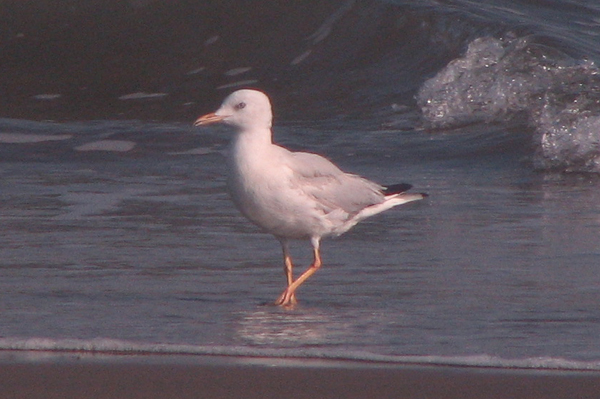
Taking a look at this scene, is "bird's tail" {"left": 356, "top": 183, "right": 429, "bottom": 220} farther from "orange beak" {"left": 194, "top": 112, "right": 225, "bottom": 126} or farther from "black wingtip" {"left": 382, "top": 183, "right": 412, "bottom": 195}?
"orange beak" {"left": 194, "top": 112, "right": 225, "bottom": 126}

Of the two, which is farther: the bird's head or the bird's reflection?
the bird's head

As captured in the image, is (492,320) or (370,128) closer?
(492,320)

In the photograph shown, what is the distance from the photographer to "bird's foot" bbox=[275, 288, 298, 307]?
5.24m

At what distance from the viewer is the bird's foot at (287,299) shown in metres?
5.24

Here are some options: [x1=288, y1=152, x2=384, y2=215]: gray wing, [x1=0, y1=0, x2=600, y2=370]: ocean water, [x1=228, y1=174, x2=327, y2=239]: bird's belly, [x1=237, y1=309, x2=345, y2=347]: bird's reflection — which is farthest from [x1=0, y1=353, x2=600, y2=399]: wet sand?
[x1=288, y1=152, x2=384, y2=215]: gray wing

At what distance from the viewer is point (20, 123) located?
1158 centimetres

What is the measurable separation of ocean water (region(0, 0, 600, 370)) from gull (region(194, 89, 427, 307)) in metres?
0.24

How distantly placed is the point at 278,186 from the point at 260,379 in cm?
171

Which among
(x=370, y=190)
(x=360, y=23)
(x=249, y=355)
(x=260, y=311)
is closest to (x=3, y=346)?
(x=249, y=355)

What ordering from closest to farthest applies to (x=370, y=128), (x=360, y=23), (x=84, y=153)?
(x=84, y=153) < (x=370, y=128) < (x=360, y=23)

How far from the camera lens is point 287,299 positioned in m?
5.30

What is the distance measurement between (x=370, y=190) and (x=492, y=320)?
1615 mm

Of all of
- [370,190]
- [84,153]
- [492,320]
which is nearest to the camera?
[492,320]

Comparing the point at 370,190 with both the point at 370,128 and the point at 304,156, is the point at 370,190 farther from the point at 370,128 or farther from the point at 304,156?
the point at 370,128
